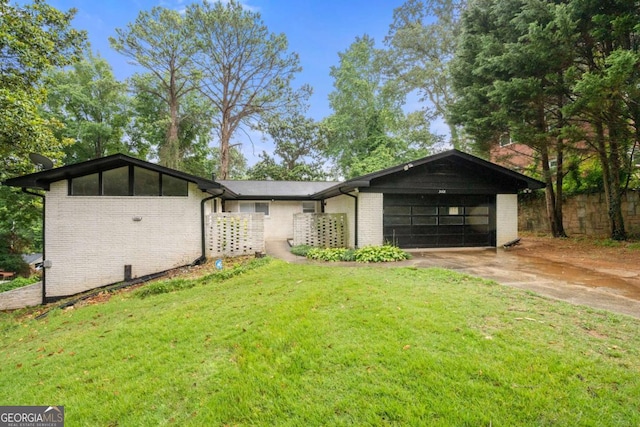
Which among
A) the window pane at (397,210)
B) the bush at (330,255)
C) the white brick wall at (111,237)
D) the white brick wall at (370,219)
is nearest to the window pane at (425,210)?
the window pane at (397,210)

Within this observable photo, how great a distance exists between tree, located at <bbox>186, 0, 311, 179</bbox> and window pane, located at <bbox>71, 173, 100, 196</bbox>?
13.1m

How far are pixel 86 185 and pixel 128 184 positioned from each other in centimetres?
121

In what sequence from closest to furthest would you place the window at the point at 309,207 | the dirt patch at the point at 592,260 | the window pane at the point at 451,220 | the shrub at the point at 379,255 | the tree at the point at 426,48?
1. the dirt patch at the point at 592,260
2. the shrub at the point at 379,255
3. the window pane at the point at 451,220
4. the window at the point at 309,207
5. the tree at the point at 426,48

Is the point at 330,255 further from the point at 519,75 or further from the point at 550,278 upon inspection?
the point at 519,75

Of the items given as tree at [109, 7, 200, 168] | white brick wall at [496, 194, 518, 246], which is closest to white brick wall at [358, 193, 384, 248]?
white brick wall at [496, 194, 518, 246]

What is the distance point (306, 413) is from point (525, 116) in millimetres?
12529

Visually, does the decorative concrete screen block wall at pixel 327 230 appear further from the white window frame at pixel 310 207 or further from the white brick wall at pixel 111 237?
the white window frame at pixel 310 207

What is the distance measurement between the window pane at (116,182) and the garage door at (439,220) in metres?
8.61

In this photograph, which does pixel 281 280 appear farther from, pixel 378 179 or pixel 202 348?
pixel 378 179

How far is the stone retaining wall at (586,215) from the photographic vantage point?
36.6 ft

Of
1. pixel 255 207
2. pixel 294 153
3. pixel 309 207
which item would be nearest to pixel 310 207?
pixel 309 207

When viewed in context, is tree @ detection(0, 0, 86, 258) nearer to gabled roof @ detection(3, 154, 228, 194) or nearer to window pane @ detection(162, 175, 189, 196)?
gabled roof @ detection(3, 154, 228, 194)

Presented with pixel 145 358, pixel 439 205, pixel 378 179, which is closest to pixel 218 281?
pixel 145 358

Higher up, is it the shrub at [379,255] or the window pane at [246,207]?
the window pane at [246,207]
